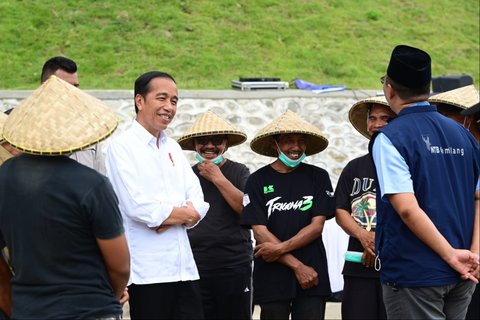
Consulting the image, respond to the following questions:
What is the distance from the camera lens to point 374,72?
14.0 metres

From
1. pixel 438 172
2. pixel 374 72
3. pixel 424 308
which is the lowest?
pixel 424 308

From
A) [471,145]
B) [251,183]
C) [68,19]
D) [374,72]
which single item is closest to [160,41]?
[68,19]

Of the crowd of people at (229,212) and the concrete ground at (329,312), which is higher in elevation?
the crowd of people at (229,212)

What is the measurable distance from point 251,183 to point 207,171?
42 centimetres

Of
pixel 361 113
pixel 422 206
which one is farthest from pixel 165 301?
pixel 361 113

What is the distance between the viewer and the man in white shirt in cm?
520

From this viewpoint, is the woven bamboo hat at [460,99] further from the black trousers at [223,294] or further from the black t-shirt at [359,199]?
the black trousers at [223,294]

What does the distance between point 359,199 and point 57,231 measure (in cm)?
281

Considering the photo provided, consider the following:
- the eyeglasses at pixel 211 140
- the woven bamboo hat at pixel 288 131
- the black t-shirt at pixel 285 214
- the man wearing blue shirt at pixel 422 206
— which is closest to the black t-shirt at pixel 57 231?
the man wearing blue shirt at pixel 422 206

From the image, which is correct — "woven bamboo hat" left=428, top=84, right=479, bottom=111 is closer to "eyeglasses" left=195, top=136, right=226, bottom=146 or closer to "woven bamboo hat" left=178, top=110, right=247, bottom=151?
"woven bamboo hat" left=178, top=110, right=247, bottom=151

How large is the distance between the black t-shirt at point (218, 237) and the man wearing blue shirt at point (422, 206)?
2.06 meters

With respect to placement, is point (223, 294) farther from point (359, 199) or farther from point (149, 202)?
point (149, 202)

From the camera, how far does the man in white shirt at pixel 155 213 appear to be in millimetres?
5199

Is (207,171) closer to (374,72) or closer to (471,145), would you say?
(471,145)
